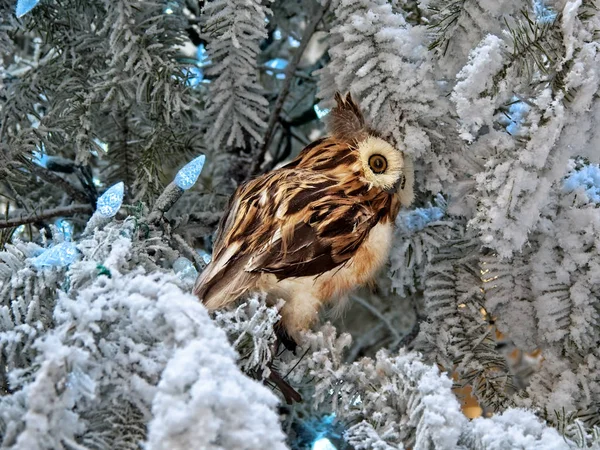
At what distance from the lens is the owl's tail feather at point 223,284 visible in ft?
1.17

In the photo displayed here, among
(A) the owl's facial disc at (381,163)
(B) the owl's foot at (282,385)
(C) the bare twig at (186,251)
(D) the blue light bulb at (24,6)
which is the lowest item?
(B) the owl's foot at (282,385)

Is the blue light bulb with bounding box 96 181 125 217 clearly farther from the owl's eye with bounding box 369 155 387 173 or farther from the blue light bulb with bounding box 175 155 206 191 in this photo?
the owl's eye with bounding box 369 155 387 173

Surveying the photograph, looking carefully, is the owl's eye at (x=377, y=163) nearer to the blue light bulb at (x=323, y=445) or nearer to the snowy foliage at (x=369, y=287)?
the snowy foliage at (x=369, y=287)

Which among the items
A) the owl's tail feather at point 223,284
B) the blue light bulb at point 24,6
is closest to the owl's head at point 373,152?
the owl's tail feather at point 223,284

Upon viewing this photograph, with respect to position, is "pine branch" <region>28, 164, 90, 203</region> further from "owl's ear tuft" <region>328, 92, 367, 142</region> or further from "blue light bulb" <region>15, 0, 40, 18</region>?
"owl's ear tuft" <region>328, 92, 367, 142</region>

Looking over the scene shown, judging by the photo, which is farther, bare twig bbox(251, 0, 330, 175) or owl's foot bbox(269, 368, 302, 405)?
bare twig bbox(251, 0, 330, 175)

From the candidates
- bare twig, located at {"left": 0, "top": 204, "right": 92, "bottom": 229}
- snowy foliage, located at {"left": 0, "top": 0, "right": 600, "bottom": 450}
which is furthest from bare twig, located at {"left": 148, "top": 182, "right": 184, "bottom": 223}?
bare twig, located at {"left": 0, "top": 204, "right": 92, "bottom": 229}

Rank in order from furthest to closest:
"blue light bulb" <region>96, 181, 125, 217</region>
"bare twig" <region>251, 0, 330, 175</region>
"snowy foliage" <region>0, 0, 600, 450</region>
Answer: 1. "bare twig" <region>251, 0, 330, 175</region>
2. "blue light bulb" <region>96, 181, 125, 217</region>
3. "snowy foliage" <region>0, 0, 600, 450</region>

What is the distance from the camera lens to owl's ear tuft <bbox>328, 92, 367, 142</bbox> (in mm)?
413

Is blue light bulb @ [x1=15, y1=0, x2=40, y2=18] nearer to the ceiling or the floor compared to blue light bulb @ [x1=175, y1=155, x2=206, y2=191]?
nearer to the ceiling

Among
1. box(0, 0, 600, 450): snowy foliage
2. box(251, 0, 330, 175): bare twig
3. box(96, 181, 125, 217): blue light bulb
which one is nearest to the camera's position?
box(0, 0, 600, 450): snowy foliage

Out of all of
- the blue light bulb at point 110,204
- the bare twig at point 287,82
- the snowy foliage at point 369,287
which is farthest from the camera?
the bare twig at point 287,82

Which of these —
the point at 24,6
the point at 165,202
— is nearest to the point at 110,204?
the point at 165,202

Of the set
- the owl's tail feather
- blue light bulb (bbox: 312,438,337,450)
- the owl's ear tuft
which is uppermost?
the owl's ear tuft
